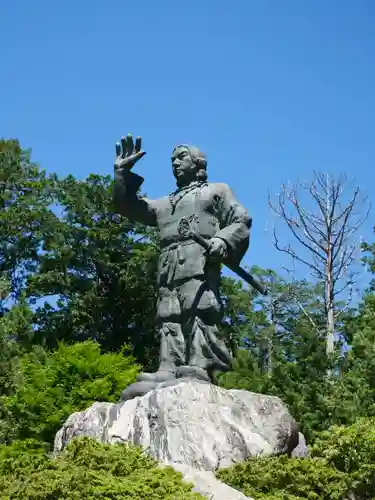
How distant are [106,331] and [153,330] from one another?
129cm

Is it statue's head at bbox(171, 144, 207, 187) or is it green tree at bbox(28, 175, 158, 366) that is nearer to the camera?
statue's head at bbox(171, 144, 207, 187)

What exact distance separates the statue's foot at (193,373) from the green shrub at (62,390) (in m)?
5.63

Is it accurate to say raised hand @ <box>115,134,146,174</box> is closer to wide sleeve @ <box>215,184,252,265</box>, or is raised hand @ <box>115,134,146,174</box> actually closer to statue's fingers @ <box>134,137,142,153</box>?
statue's fingers @ <box>134,137,142,153</box>

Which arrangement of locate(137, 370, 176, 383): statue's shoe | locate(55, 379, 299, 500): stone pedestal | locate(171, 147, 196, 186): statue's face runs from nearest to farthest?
locate(55, 379, 299, 500): stone pedestal < locate(137, 370, 176, 383): statue's shoe < locate(171, 147, 196, 186): statue's face

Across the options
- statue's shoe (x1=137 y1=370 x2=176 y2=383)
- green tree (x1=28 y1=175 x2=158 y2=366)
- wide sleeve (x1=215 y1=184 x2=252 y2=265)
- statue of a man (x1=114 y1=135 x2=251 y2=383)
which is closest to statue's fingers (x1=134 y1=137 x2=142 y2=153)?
statue of a man (x1=114 y1=135 x2=251 y2=383)

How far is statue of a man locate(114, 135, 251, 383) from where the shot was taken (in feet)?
26.2

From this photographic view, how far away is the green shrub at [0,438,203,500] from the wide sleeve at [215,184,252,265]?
2.40 m

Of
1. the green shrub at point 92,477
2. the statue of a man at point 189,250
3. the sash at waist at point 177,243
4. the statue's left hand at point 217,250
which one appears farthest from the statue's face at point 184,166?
the green shrub at point 92,477

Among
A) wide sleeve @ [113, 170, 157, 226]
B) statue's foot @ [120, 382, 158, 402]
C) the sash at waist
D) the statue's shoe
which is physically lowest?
statue's foot @ [120, 382, 158, 402]

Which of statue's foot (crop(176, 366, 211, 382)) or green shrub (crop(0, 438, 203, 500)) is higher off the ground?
statue's foot (crop(176, 366, 211, 382))

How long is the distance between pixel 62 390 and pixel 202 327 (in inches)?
250

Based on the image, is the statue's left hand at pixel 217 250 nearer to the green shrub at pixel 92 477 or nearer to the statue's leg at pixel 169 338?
the statue's leg at pixel 169 338

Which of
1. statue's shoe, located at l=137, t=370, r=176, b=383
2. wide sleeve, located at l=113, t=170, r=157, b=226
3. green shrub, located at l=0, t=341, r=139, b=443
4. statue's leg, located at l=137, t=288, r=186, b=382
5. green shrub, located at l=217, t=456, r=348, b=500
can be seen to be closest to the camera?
green shrub, located at l=217, t=456, r=348, b=500

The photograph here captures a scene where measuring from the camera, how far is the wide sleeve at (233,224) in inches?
322
